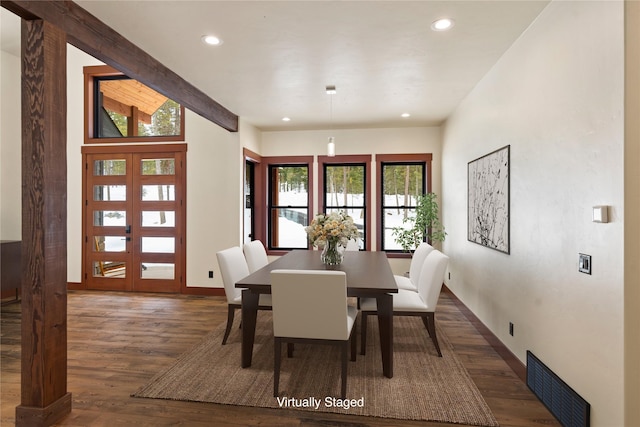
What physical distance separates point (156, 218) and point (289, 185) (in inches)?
88.8

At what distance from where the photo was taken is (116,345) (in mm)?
3344

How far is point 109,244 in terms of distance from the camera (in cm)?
545

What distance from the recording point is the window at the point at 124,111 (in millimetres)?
5391

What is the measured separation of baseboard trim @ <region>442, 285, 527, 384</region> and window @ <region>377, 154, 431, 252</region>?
70.6 inches

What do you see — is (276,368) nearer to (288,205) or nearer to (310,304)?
(310,304)

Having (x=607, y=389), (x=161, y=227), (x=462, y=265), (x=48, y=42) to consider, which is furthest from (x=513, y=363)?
(x=161, y=227)

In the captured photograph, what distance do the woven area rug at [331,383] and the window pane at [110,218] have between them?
3.09 meters

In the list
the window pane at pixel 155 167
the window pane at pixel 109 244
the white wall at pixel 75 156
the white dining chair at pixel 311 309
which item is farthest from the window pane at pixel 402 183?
the white wall at pixel 75 156

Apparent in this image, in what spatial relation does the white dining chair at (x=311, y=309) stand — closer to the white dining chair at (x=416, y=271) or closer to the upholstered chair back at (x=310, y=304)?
the upholstered chair back at (x=310, y=304)

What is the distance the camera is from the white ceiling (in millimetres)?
2314

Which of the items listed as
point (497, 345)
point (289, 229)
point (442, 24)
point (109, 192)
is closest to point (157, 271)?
point (109, 192)

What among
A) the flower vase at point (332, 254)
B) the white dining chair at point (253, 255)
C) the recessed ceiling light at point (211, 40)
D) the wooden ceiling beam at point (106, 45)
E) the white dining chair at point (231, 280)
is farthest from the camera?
the white dining chair at point (253, 255)

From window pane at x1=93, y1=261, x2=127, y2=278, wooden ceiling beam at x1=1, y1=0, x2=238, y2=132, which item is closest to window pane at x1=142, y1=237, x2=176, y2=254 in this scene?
window pane at x1=93, y1=261, x2=127, y2=278

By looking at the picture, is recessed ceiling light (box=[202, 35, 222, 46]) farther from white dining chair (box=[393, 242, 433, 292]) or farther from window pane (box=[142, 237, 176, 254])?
window pane (box=[142, 237, 176, 254])
